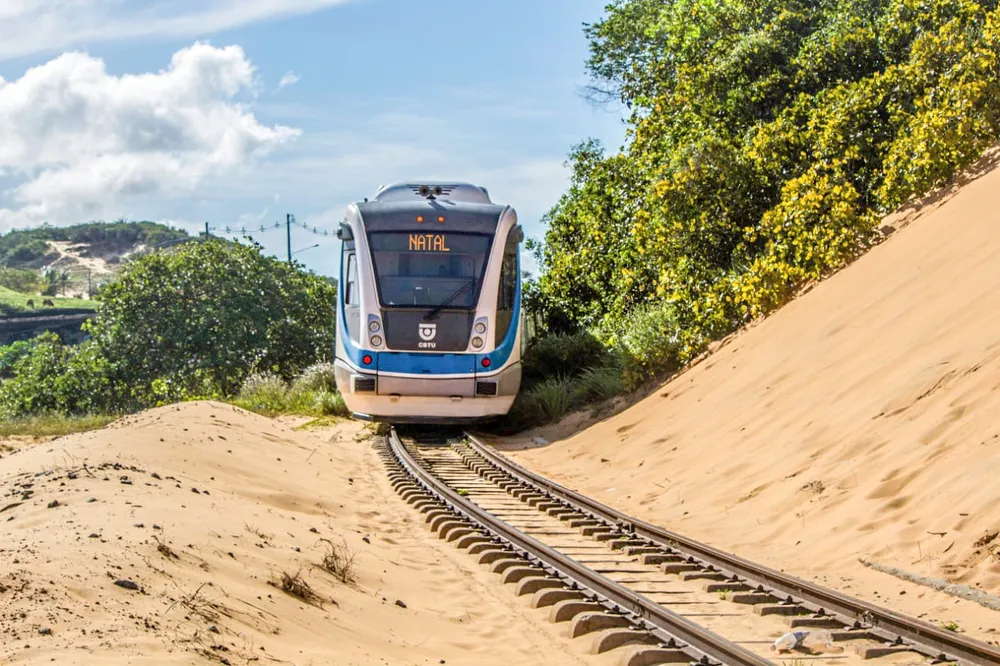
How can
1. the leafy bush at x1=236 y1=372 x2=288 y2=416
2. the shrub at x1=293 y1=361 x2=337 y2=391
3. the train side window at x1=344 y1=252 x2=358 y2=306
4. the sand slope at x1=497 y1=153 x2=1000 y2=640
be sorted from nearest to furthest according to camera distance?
the sand slope at x1=497 y1=153 x2=1000 y2=640 < the train side window at x1=344 y1=252 x2=358 y2=306 < the leafy bush at x1=236 y1=372 x2=288 y2=416 < the shrub at x1=293 y1=361 x2=337 y2=391

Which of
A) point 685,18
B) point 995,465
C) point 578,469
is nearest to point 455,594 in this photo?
point 995,465

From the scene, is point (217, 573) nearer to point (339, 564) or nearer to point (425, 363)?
point (339, 564)

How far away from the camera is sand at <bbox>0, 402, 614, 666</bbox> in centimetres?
610

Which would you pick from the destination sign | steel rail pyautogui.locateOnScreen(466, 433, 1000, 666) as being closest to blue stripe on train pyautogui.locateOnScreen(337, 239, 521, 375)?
the destination sign

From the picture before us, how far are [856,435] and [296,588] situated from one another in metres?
6.84

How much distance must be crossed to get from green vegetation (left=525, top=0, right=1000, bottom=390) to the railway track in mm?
8321

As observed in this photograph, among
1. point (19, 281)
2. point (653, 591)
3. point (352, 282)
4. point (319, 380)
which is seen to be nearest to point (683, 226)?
point (352, 282)

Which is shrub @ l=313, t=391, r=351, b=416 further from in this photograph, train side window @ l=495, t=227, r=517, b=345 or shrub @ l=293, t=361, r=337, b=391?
train side window @ l=495, t=227, r=517, b=345

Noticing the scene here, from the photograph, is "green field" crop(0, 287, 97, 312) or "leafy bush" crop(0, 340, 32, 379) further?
"green field" crop(0, 287, 97, 312)

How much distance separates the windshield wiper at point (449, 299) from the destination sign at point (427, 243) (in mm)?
663

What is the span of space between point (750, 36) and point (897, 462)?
15.2 metres

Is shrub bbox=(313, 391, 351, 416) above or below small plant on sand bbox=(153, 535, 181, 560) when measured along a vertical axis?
below

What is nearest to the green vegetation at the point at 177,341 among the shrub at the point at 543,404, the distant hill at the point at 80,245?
the shrub at the point at 543,404

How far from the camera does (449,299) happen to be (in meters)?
19.1
